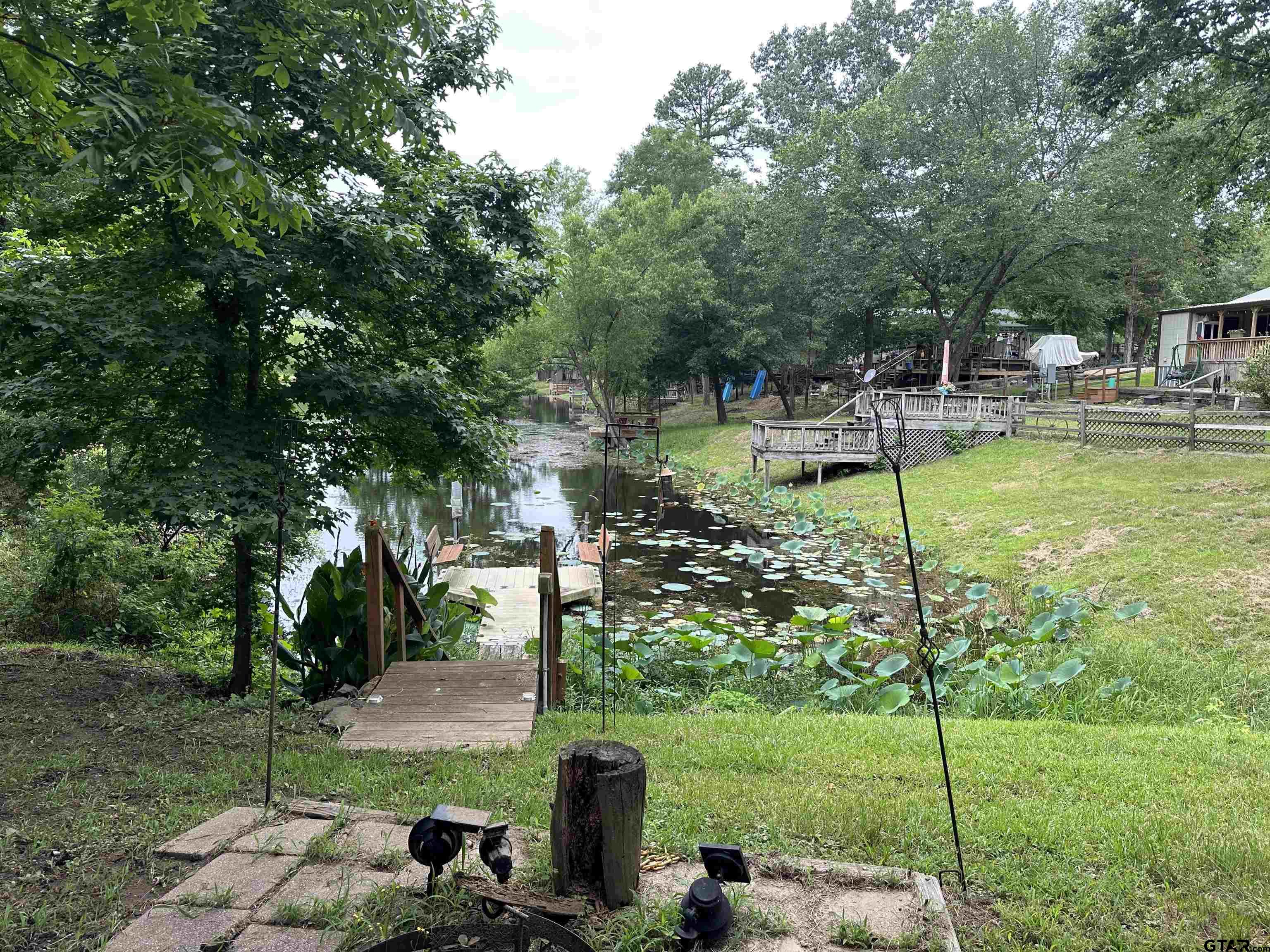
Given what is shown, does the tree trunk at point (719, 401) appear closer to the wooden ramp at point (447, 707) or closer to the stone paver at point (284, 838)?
the wooden ramp at point (447, 707)

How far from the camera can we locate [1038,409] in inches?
869

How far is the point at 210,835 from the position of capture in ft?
11.2

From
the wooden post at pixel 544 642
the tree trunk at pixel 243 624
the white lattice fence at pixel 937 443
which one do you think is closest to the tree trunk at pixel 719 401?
the white lattice fence at pixel 937 443

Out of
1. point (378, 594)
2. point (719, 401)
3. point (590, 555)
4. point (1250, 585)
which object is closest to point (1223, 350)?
point (719, 401)

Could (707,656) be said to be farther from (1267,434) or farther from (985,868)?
(1267,434)

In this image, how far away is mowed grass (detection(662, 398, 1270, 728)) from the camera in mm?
7680

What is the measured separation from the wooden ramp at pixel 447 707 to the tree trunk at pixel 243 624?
1055 mm

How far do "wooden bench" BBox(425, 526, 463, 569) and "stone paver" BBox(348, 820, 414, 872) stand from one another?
8.96 metres

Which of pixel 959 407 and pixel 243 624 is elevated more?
pixel 959 407

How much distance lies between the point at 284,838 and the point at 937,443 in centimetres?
2120

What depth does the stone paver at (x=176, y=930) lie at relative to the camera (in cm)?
263

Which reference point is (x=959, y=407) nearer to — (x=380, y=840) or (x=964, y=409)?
(x=964, y=409)

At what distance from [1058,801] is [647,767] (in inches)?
85.6

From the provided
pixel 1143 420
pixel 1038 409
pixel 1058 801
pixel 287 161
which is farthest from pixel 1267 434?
pixel 287 161
